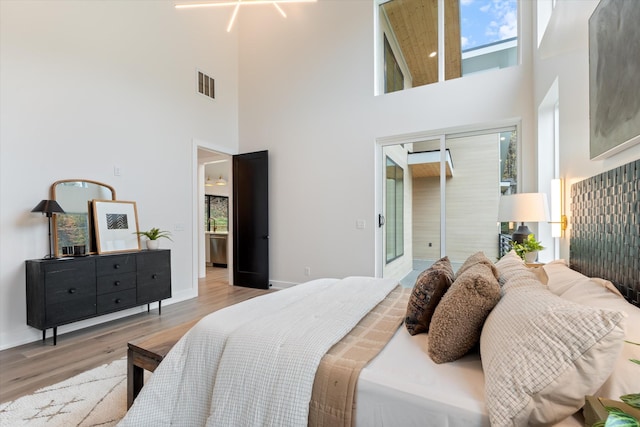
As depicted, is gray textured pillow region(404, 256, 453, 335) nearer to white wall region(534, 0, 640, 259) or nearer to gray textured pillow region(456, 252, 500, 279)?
gray textured pillow region(456, 252, 500, 279)

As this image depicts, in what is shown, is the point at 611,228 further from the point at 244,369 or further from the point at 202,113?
the point at 202,113

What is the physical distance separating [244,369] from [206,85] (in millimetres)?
4746

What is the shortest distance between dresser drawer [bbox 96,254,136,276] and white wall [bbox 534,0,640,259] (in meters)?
4.09

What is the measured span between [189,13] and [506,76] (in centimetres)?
444

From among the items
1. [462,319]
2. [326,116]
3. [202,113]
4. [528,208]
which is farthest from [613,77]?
[202,113]

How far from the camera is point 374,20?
4320 mm

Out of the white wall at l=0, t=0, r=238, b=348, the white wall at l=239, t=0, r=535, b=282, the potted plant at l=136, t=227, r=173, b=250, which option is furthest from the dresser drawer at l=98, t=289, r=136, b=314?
the white wall at l=239, t=0, r=535, b=282

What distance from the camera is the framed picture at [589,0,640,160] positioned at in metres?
1.23

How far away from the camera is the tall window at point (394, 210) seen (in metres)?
4.49

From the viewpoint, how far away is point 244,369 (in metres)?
1.22

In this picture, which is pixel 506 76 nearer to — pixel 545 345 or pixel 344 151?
pixel 344 151

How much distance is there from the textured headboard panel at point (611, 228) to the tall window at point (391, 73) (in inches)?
120

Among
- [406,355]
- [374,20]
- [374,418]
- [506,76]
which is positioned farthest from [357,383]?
[374,20]

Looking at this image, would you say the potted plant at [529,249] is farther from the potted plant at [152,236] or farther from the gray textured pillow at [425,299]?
the potted plant at [152,236]
